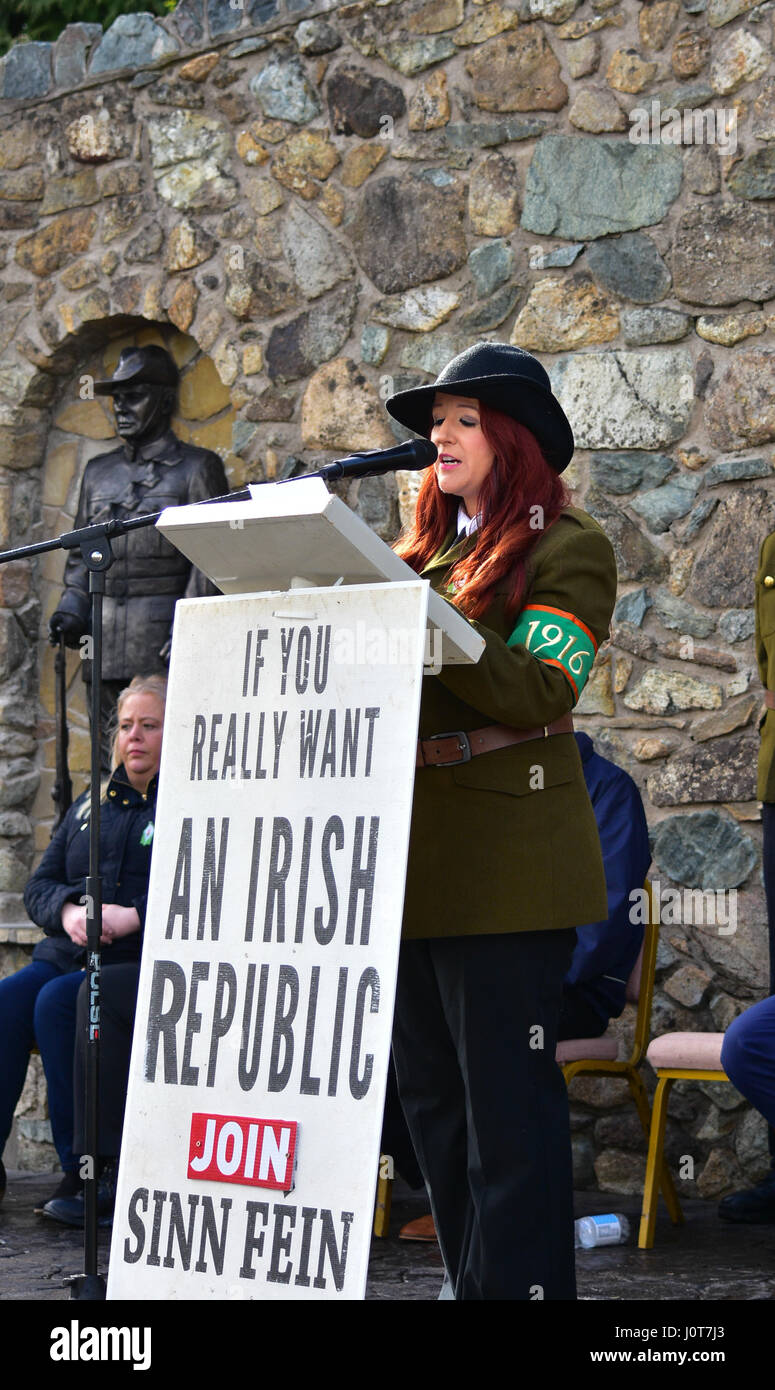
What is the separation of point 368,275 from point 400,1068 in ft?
9.81

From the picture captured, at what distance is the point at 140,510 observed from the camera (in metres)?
5.09

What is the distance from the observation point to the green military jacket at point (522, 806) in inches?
84.2

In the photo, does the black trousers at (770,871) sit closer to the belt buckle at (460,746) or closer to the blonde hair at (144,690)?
the blonde hair at (144,690)

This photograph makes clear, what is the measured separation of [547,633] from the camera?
2.15 metres

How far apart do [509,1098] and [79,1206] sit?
2.04 meters

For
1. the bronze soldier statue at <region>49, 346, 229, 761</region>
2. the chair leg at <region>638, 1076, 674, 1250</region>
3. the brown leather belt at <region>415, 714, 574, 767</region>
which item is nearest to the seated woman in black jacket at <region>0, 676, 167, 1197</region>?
the bronze soldier statue at <region>49, 346, 229, 761</region>

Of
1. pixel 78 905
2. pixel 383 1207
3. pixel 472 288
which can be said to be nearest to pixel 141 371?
pixel 472 288

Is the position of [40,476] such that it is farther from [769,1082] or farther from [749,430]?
[769,1082]

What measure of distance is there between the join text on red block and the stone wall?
7.43ft

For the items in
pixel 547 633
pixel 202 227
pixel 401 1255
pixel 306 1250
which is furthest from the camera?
pixel 202 227

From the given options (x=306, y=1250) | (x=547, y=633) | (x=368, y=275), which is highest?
(x=368, y=275)

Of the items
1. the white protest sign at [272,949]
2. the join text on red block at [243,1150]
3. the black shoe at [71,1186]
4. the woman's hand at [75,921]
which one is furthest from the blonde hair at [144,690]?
the join text on red block at [243,1150]

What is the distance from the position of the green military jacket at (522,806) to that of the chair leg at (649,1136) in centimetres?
170

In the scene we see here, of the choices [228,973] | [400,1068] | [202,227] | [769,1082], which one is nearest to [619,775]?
[769,1082]
